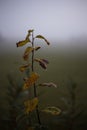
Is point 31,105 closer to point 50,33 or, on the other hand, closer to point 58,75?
point 58,75

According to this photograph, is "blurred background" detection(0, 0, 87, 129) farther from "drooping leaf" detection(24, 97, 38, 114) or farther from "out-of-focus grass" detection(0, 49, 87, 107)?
"drooping leaf" detection(24, 97, 38, 114)

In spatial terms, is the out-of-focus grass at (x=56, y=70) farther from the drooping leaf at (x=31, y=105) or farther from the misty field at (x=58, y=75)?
the drooping leaf at (x=31, y=105)

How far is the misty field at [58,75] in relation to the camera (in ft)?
4.83

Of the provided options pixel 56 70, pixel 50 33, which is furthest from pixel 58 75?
pixel 50 33

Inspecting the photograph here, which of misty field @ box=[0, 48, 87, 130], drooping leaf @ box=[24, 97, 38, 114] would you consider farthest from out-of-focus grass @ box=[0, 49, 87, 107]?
drooping leaf @ box=[24, 97, 38, 114]

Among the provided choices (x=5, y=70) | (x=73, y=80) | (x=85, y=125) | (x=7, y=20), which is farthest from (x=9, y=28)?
(x=85, y=125)

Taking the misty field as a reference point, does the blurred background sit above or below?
above

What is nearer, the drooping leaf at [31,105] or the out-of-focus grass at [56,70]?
the drooping leaf at [31,105]

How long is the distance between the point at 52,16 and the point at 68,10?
0.37 ft

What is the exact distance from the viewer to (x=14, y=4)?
1.46m

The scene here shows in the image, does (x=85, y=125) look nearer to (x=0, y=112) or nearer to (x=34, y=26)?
(x=0, y=112)

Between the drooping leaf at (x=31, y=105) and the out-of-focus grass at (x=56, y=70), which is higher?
the out-of-focus grass at (x=56, y=70)

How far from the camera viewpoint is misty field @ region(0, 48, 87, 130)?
147 centimetres

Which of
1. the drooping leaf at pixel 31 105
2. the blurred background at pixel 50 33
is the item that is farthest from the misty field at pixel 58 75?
the drooping leaf at pixel 31 105
